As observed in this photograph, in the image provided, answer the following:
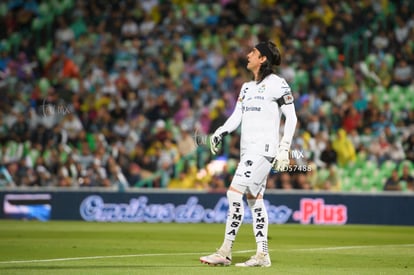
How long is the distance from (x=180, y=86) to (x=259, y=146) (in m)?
17.2

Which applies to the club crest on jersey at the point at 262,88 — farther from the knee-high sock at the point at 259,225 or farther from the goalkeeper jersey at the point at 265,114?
the knee-high sock at the point at 259,225

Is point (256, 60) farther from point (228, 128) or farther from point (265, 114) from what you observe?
point (228, 128)

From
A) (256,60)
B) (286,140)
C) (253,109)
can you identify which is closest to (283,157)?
(286,140)

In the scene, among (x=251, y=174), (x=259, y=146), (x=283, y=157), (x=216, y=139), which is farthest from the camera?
(x=216, y=139)

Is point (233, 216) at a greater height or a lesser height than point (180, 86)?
lesser

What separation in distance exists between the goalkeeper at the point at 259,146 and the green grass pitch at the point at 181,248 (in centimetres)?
37

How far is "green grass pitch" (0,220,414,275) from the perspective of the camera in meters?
11.1

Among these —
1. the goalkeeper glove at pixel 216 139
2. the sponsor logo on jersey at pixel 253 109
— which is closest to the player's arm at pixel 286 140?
the sponsor logo on jersey at pixel 253 109

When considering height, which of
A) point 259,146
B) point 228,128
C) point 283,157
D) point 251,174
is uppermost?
point 228,128

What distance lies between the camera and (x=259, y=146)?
11.4m

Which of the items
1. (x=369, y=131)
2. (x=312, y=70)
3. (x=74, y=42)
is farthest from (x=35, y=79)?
(x=369, y=131)

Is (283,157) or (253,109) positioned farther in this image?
(253,109)

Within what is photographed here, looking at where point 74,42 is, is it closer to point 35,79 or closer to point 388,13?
point 35,79

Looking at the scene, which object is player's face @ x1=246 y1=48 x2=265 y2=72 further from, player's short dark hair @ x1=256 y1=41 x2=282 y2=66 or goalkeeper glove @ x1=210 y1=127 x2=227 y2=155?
goalkeeper glove @ x1=210 y1=127 x2=227 y2=155
